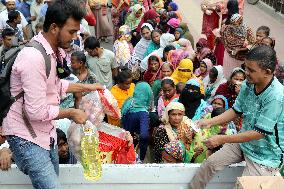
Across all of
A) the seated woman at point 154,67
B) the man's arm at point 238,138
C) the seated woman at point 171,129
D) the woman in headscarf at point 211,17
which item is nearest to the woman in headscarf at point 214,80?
the seated woman at point 154,67

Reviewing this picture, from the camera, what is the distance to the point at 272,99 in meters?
3.12

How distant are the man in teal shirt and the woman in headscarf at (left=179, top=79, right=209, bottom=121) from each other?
1452mm

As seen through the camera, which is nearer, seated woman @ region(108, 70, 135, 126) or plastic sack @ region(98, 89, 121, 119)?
plastic sack @ region(98, 89, 121, 119)

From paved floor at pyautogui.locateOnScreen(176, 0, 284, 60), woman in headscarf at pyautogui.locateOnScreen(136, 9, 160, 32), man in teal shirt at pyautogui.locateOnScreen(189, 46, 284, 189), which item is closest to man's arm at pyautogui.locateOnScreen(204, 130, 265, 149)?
Result: man in teal shirt at pyautogui.locateOnScreen(189, 46, 284, 189)

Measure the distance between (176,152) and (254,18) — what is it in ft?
36.6

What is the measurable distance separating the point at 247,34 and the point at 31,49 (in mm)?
5368

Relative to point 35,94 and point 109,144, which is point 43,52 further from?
point 109,144

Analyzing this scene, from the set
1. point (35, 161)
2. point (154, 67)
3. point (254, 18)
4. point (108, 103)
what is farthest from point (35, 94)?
point (254, 18)

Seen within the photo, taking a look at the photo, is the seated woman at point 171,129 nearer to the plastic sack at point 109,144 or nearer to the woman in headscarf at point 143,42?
the plastic sack at point 109,144

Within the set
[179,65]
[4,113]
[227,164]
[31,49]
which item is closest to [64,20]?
[31,49]

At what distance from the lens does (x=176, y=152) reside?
13.8 feet

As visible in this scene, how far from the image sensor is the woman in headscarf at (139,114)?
508 cm

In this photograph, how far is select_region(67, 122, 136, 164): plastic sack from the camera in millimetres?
3807

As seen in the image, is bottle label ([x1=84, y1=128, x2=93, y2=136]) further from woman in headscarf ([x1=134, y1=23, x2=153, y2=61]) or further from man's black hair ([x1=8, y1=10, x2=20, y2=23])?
man's black hair ([x1=8, y1=10, x2=20, y2=23])
